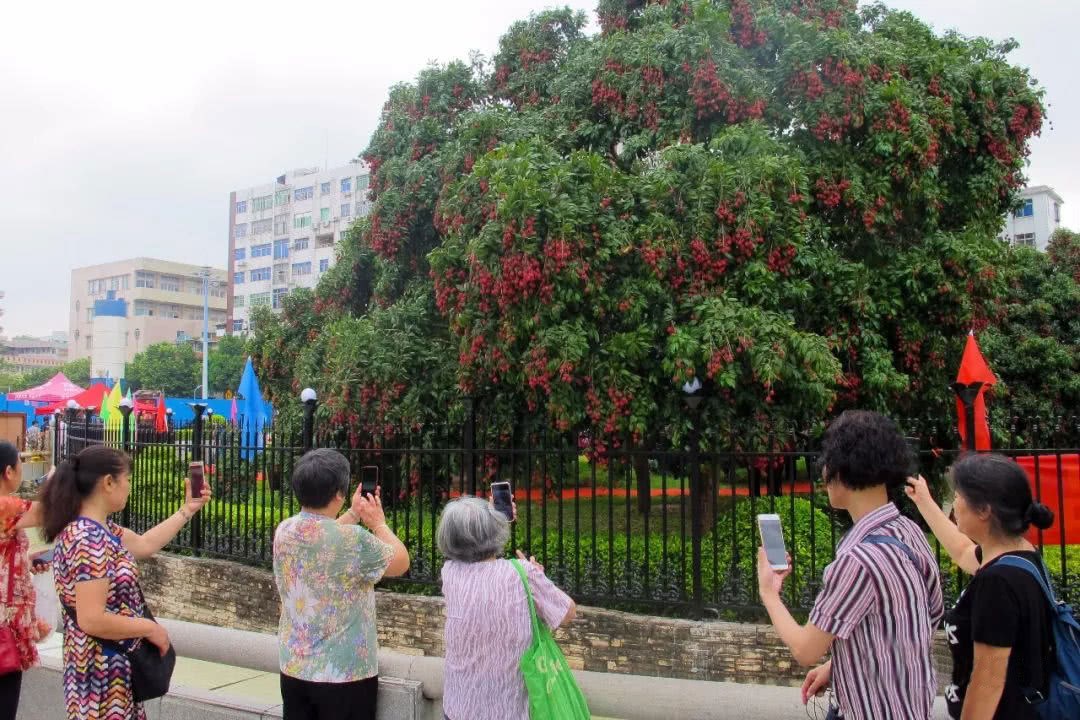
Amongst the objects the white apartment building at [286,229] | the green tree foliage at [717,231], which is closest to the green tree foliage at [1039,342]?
the green tree foliage at [717,231]

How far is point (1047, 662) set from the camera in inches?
92.0

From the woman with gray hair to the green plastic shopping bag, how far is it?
704 millimetres

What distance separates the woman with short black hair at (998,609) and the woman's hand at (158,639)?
2.69m

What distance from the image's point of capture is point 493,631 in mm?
2768

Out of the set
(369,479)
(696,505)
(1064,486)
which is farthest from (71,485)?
(1064,486)

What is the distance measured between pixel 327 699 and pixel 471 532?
99cm

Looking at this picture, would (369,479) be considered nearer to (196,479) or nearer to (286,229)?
(196,479)

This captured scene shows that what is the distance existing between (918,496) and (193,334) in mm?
90912

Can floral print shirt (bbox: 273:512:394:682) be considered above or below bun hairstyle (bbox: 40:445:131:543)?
below

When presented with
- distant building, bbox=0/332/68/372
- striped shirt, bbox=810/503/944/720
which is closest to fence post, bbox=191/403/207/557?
striped shirt, bbox=810/503/944/720

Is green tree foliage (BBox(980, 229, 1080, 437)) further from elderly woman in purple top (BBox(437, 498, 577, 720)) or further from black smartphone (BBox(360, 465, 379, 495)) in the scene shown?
elderly woman in purple top (BBox(437, 498, 577, 720))

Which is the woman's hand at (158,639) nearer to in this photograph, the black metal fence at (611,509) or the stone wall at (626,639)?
the black metal fence at (611,509)

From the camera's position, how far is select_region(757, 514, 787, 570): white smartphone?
96.0 inches

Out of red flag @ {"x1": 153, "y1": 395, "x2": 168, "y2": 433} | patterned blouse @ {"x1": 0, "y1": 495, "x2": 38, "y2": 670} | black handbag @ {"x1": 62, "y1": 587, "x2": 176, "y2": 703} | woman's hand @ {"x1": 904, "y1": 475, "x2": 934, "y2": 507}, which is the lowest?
black handbag @ {"x1": 62, "y1": 587, "x2": 176, "y2": 703}
